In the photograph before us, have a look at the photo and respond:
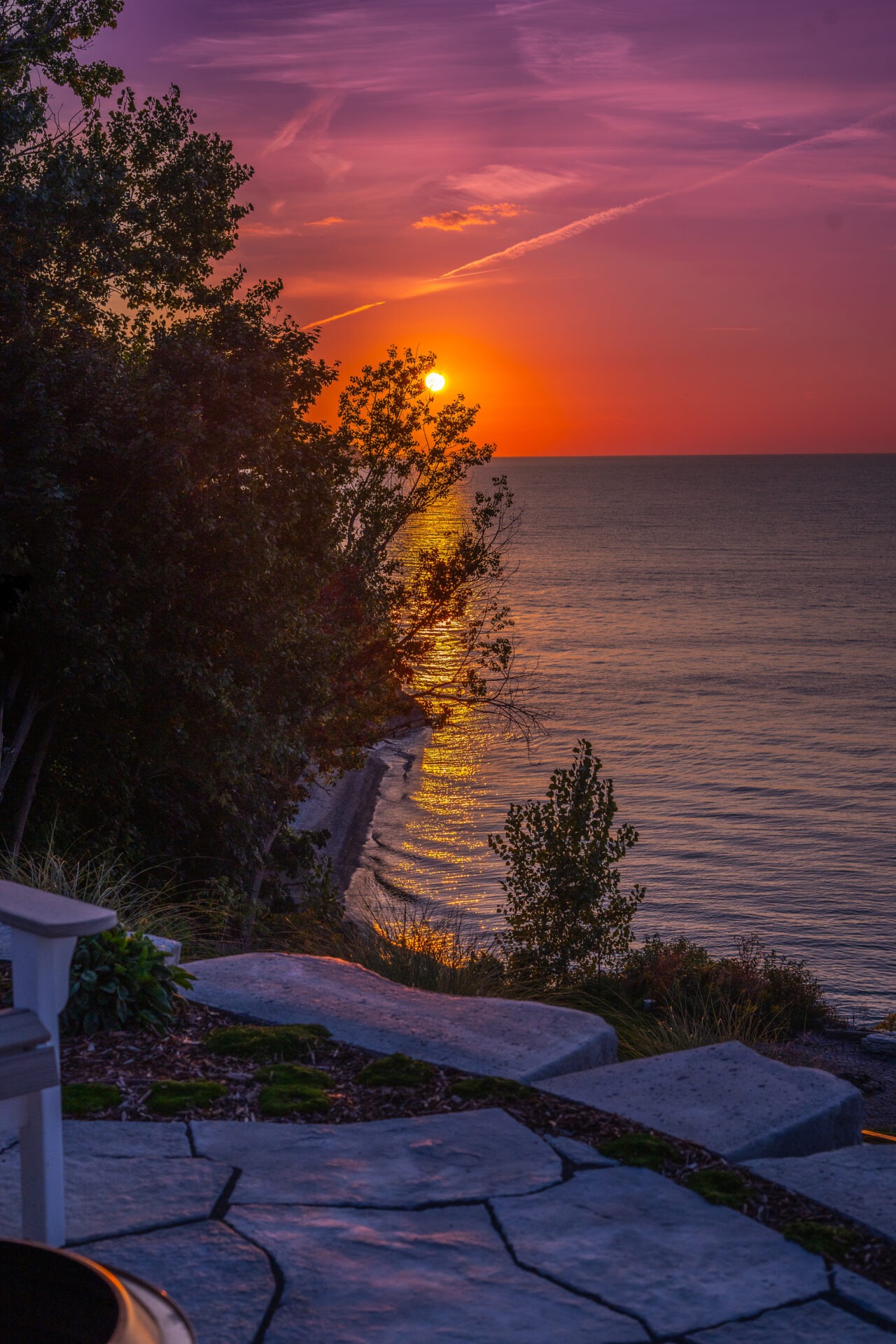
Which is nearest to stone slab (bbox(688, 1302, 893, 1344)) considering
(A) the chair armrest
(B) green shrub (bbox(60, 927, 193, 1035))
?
(A) the chair armrest

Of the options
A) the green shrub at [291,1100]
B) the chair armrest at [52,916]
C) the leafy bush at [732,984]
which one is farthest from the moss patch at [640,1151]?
the leafy bush at [732,984]

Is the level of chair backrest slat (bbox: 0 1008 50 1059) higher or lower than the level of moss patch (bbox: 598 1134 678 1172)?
higher

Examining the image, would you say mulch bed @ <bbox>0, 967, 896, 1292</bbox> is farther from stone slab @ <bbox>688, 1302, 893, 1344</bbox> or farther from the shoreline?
the shoreline

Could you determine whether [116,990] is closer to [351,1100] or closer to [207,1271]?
[351,1100]

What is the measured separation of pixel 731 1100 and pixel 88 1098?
2247mm

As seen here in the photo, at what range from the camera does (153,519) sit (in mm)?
9336

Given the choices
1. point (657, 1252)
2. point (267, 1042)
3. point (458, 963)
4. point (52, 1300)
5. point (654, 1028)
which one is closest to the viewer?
point (52, 1300)

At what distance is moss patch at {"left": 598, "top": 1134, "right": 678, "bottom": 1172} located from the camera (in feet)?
11.3

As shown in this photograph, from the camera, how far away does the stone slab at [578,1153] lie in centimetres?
345

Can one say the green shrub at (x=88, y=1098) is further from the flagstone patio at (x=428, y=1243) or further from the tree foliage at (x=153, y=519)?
the tree foliage at (x=153, y=519)

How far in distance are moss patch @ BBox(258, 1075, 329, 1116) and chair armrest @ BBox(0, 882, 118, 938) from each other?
58.0 inches

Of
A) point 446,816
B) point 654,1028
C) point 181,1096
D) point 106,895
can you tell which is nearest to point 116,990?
point 181,1096

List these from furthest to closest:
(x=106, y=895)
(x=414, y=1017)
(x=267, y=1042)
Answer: (x=106, y=895) → (x=414, y=1017) → (x=267, y=1042)

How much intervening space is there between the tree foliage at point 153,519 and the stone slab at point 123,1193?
592 centimetres
